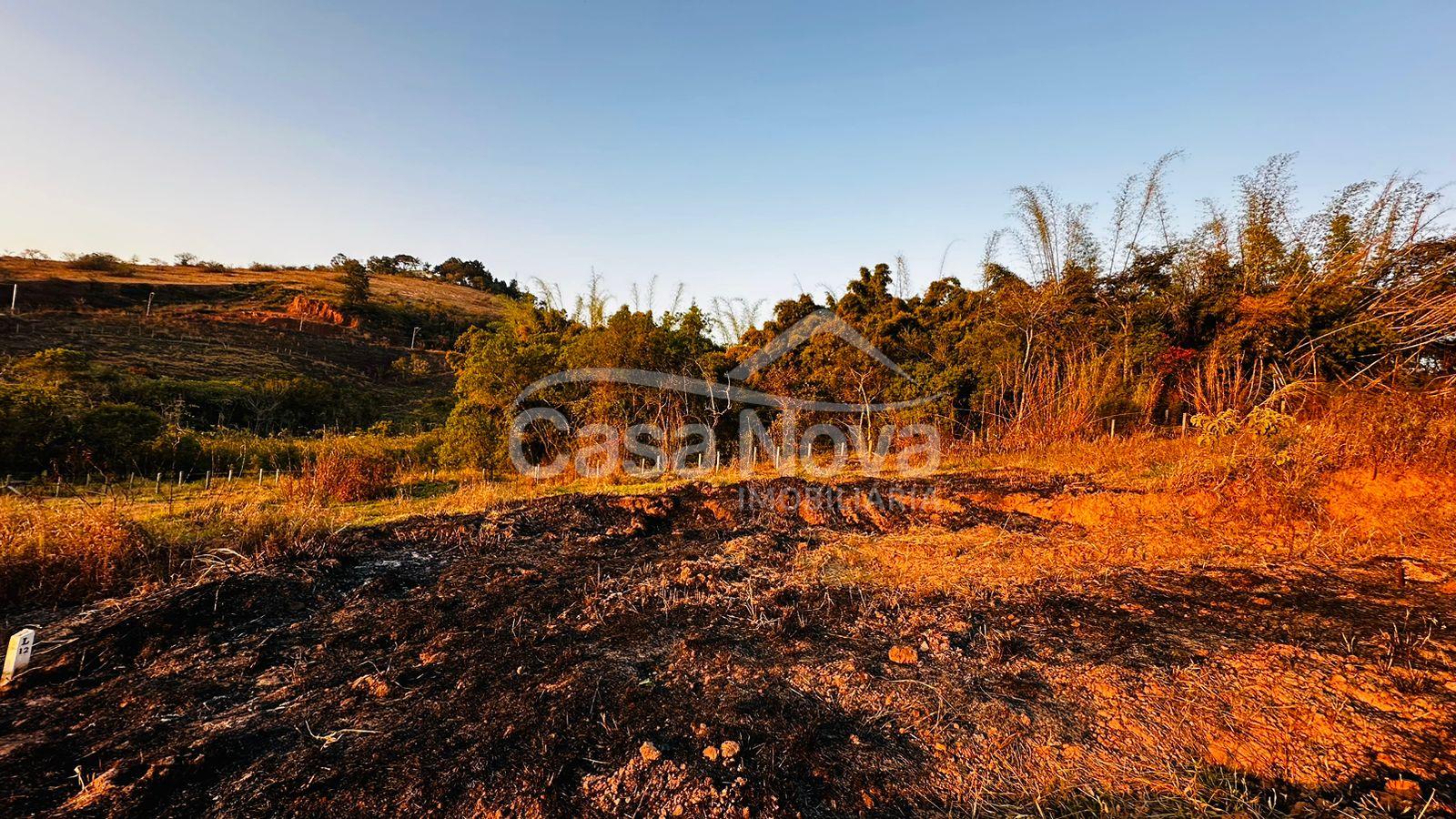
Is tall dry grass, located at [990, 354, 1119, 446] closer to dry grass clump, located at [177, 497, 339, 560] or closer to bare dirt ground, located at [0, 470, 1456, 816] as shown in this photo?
bare dirt ground, located at [0, 470, 1456, 816]

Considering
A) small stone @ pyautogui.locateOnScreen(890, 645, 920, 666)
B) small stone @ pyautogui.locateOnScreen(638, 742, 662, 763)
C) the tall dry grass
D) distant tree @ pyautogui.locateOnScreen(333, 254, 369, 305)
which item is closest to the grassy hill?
distant tree @ pyautogui.locateOnScreen(333, 254, 369, 305)

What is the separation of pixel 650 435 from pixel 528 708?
748 centimetres

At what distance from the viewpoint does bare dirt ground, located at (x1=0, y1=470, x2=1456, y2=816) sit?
6.55ft

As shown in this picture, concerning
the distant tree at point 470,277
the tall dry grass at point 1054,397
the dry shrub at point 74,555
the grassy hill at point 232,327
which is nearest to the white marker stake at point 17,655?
the dry shrub at point 74,555

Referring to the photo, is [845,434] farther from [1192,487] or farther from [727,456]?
[1192,487]

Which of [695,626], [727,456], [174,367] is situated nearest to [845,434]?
[727,456]

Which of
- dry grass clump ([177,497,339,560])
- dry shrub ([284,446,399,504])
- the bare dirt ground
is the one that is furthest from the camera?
dry shrub ([284,446,399,504])

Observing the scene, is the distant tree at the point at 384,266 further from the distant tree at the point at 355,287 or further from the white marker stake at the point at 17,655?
the white marker stake at the point at 17,655

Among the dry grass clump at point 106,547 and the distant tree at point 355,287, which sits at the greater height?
the distant tree at point 355,287

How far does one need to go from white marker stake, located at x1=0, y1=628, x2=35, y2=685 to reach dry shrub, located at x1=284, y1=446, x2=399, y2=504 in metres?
3.99

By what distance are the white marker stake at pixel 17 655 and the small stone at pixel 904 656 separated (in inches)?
184

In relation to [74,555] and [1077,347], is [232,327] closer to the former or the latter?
[74,555]

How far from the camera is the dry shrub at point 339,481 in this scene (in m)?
6.85

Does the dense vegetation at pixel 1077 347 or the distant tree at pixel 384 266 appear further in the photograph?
the distant tree at pixel 384 266
